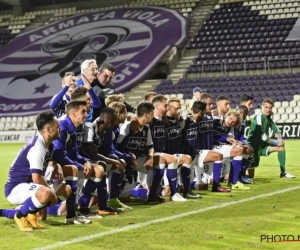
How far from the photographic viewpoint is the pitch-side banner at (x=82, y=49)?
29.7 metres

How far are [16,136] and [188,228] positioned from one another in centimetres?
2104

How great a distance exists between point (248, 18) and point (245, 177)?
2148 centimetres

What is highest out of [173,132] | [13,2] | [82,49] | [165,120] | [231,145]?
[13,2]

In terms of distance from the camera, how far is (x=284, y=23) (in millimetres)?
29422

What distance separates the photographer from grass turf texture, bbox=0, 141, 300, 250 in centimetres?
505

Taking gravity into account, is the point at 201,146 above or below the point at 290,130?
below

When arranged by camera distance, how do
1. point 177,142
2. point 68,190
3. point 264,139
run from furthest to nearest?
point 264,139 < point 177,142 < point 68,190

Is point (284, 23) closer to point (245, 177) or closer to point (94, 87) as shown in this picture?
point (245, 177)

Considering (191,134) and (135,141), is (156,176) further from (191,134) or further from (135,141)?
(191,134)

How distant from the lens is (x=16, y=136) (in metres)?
25.9

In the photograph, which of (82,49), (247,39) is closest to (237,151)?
(247,39)

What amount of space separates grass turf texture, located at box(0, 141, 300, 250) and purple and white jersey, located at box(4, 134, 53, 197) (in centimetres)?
50

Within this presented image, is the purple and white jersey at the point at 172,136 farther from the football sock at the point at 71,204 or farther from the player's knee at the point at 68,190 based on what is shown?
the player's knee at the point at 68,190

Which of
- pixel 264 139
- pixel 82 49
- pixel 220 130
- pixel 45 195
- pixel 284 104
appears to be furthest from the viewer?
pixel 82 49
